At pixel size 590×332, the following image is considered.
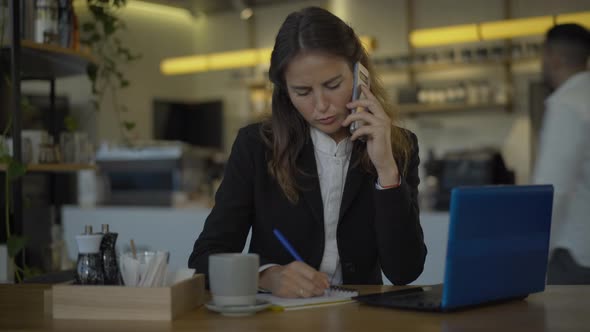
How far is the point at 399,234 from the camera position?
1.67m

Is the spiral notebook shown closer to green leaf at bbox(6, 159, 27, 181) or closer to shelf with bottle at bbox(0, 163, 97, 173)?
green leaf at bbox(6, 159, 27, 181)

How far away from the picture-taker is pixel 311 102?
1.73 metres

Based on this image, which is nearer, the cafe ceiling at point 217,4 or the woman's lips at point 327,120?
the woman's lips at point 327,120

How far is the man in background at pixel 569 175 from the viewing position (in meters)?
2.39

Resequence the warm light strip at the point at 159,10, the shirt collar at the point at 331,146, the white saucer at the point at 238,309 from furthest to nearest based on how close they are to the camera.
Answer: the warm light strip at the point at 159,10 < the shirt collar at the point at 331,146 < the white saucer at the point at 238,309

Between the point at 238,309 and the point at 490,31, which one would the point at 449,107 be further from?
the point at 238,309

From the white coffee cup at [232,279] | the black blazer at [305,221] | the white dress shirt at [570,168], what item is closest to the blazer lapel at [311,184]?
the black blazer at [305,221]

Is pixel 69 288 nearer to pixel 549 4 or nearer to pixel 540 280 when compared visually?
pixel 540 280

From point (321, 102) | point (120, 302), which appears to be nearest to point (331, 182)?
point (321, 102)

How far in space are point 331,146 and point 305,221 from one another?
204 millimetres

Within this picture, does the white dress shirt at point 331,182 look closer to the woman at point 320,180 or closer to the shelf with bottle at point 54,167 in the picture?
the woman at point 320,180

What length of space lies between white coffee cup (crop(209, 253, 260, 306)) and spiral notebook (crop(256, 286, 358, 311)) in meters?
0.06

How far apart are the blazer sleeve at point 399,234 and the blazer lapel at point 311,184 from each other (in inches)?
6.6

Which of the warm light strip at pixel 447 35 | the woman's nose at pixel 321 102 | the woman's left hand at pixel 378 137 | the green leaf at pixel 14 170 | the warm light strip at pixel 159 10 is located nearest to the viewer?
the woman's left hand at pixel 378 137
